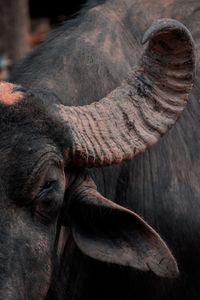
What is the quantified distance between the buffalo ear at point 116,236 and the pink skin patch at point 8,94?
2.03 feet

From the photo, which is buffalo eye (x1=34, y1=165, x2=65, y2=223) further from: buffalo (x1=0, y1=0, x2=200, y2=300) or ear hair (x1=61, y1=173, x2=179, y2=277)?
ear hair (x1=61, y1=173, x2=179, y2=277)

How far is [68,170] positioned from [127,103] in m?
0.49

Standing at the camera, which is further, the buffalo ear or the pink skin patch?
the buffalo ear

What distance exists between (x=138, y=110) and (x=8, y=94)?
0.73 m

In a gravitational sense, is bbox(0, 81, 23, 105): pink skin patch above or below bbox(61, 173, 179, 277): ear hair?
above

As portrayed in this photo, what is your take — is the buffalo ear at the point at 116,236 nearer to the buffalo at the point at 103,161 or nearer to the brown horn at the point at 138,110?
the buffalo at the point at 103,161

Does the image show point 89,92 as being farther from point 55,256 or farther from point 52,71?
point 55,256

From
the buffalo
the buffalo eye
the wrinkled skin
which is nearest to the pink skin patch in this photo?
the buffalo

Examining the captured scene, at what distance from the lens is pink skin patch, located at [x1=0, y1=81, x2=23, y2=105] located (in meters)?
3.20

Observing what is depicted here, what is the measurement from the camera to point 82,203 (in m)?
3.34

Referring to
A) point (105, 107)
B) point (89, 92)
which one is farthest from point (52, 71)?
point (105, 107)

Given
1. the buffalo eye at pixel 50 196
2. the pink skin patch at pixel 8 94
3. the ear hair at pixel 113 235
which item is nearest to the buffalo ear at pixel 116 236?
the ear hair at pixel 113 235

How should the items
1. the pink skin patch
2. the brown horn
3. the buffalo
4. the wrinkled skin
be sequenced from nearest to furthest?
1. the wrinkled skin
2. the buffalo
3. the pink skin patch
4. the brown horn

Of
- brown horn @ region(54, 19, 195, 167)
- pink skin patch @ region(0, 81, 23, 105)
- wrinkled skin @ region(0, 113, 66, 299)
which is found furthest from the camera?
brown horn @ region(54, 19, 195, 167)
